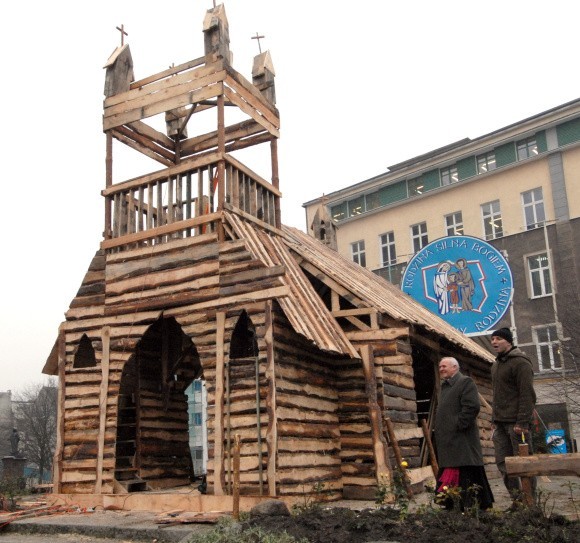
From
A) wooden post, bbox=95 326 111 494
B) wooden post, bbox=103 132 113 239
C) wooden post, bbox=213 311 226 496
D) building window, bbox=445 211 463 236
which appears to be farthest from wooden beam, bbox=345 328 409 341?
building window, bbox=445 211 463 236

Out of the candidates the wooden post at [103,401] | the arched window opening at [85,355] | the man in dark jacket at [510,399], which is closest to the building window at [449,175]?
the arched window opening at [85,355]

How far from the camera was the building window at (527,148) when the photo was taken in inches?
1364

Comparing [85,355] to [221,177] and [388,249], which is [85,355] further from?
[388,249]

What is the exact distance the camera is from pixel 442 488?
7.94 metres

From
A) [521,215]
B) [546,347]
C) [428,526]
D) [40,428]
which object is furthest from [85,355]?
[40,428]

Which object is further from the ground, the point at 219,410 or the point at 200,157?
the point at 200,157

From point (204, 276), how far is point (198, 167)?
1993mm

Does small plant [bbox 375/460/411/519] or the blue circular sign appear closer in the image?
small plant [bbox 375/460/411/519]

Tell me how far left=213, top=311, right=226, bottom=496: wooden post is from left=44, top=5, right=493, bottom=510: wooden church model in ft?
0.07

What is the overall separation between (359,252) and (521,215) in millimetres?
10388

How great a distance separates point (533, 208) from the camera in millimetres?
34750

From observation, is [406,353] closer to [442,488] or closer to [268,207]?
[268,207]

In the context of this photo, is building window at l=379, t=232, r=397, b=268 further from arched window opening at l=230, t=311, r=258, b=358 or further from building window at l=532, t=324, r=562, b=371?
arched window opening at l=230, t=311, r=258, b=358

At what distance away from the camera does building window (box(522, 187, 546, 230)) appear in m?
34.3
